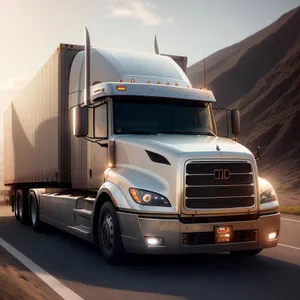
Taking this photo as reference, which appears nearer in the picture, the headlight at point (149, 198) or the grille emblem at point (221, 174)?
the headlight at point (149, 198)

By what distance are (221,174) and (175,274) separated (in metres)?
1.60

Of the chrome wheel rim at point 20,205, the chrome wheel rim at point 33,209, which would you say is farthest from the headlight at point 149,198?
the chrome wheel rim at point 20,205

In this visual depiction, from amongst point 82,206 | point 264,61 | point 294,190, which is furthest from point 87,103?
point 264,61

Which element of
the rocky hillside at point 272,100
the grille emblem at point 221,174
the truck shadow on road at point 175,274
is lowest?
the truck shadow on road at point 175,274

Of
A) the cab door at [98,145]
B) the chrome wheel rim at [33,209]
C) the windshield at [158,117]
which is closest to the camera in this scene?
the windshield at [158,117]

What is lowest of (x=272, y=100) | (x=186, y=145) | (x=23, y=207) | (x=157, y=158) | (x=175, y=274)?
(x=175, y=274)

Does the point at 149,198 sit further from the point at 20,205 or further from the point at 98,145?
the point at 20,205

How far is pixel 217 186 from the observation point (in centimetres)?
867

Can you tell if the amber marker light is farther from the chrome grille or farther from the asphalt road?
the asphalt road

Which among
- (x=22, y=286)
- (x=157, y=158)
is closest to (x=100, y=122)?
(x=157, y=158)

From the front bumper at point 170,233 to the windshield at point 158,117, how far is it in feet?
5.84

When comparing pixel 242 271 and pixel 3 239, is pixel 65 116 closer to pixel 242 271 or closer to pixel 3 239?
pixel 3 239

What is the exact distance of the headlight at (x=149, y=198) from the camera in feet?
27.9

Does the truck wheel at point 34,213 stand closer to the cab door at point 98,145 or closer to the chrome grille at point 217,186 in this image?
the cab door at point 98,145
